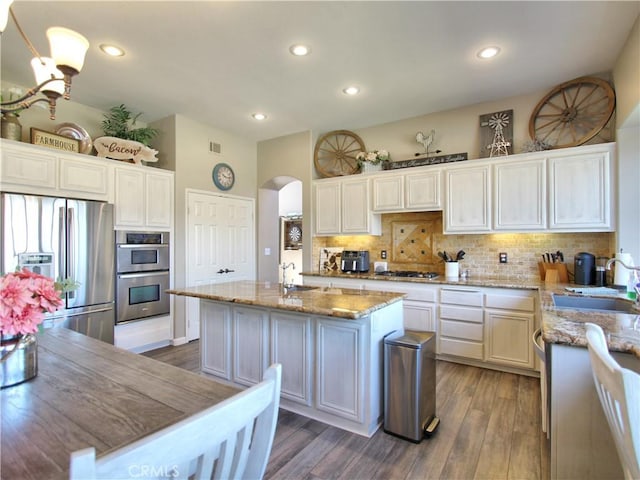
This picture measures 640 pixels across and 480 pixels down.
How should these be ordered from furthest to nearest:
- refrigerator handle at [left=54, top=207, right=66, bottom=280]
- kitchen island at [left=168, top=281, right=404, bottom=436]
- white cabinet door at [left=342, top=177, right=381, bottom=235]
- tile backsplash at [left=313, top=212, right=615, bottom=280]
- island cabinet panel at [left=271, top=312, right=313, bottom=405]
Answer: white cabinet door at [left=342, top=177, right=381, bottom=235]
tile backsplash at [left=313, top=212, right=615, bottom=280]
refrigerator handle at [left=54, top=207, right=66, bottom=280]
island cabinet panel at [left=271, top=312, right=313, bottom=405]
kitchen island at [left=168, top=281, right=404, bottom=436]

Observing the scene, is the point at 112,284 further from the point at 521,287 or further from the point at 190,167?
the point at 521,287

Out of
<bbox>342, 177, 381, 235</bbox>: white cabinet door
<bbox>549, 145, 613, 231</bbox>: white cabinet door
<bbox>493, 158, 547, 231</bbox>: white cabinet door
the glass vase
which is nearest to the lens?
the glass vase

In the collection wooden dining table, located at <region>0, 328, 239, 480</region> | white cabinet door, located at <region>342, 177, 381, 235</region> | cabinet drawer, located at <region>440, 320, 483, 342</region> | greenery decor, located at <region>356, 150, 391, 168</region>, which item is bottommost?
cabinet drawer, located at <region>440, 320, 483, 342</region>

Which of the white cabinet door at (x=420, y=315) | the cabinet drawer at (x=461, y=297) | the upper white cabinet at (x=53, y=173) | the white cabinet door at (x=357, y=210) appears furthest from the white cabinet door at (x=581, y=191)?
the upper white cabinet at (x=53, y=173)

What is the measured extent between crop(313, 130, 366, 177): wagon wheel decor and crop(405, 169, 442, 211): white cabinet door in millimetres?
1039

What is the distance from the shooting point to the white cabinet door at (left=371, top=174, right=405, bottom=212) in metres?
4.27

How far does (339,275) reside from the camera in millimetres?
4461

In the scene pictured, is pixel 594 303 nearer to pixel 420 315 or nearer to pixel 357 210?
pixel 420 315

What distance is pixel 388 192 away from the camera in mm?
4352

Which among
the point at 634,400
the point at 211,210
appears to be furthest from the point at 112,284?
the point at 634,400

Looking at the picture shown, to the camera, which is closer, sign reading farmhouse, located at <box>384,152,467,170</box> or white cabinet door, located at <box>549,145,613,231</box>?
white cabinet door, located at <box>549,145,613,231</box>

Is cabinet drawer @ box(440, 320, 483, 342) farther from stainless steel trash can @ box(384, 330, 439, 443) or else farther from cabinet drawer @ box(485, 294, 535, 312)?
stainless steel trash can @ box(384, 330, 439, 443)

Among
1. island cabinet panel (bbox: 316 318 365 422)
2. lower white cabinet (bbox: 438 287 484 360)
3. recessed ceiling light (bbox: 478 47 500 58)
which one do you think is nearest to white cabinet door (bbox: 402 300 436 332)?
lower white cabinet (bbox: 438 287 484 360)

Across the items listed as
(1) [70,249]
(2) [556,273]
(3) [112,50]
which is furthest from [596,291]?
(1) [70,249]
